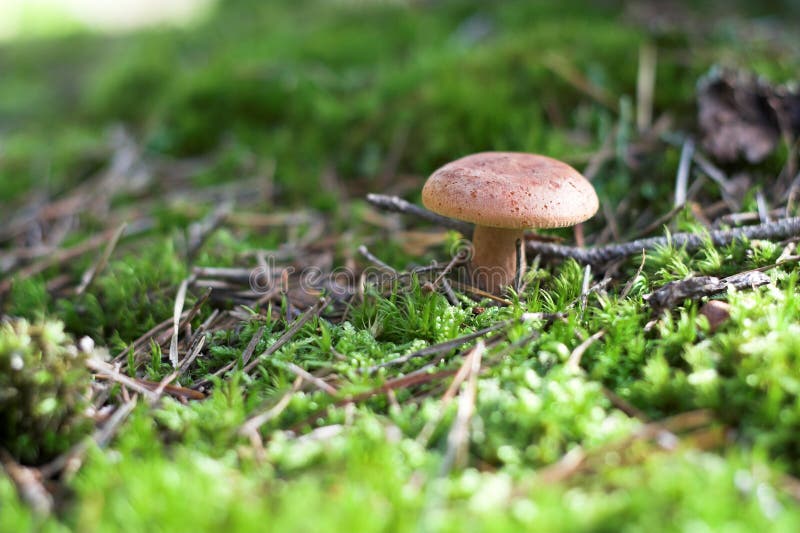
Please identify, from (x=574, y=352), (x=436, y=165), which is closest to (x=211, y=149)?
(x=436, y=165)

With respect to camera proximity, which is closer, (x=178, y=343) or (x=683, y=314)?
(x=683, y=314)

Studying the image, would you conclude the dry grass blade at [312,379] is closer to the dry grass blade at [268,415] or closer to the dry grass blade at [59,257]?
Answer: the dry grass blade at [268,415]

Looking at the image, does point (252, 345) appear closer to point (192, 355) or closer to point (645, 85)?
point (192, 355)

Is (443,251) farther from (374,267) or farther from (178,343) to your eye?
(178,343)

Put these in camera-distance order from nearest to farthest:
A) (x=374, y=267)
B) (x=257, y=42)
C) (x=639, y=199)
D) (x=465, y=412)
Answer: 1. (x=465, y=412)
2. (x=374, y=267)
3. (x=639, y=199)
4. (x=257, y=42)

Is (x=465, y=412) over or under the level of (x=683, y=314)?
under

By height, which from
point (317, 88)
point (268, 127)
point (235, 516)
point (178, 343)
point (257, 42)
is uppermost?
point (257, 42)

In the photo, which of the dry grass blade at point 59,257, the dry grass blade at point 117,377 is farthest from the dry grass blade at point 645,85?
the dry grass blade at point 59,257

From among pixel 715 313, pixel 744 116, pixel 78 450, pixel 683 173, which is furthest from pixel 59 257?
pixel 744 116
